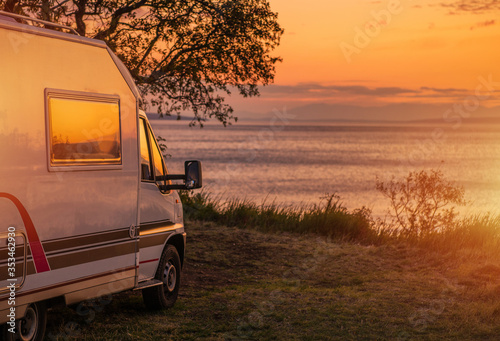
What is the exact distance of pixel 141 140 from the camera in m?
7.58

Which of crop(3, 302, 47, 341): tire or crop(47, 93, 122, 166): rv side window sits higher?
crop(47, 93, 122, 166): rv side window

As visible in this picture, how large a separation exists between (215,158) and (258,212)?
60.8 metres

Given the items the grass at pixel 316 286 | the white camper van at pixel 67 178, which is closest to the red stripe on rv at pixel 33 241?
the white camper van at pixel 67 178

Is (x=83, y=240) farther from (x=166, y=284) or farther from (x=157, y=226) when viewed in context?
(x=166, y=284)

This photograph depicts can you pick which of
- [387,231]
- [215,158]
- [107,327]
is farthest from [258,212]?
[215,158]

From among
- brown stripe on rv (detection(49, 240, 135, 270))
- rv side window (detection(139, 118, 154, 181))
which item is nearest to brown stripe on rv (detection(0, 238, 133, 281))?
brown stripe on rv (detection(49, 240, 135, 270))

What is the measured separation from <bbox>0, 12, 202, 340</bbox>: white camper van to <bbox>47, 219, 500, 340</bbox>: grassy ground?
2.55ft

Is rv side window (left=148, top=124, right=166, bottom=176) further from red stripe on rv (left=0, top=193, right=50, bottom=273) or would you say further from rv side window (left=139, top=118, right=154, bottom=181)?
red stripe on rv (left=0, top=193, right=50, bottom=273)

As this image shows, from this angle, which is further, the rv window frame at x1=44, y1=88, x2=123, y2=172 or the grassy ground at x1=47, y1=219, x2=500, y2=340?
the grassy ground at x1=47, y1=219, x2=500, y2=340

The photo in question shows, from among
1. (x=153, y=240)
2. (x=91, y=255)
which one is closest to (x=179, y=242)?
(x=153, y=240)

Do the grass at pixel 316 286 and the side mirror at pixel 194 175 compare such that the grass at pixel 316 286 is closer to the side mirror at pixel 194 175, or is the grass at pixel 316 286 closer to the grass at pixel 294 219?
the grass at pixel 294 219

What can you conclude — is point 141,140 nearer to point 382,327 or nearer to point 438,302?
point 382,327

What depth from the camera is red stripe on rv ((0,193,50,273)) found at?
5320mm

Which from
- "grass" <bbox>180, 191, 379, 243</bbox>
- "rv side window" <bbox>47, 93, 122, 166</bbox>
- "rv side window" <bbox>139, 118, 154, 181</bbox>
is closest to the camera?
"rv side window" <bbox>47, 93, 122, 166</bbox>
